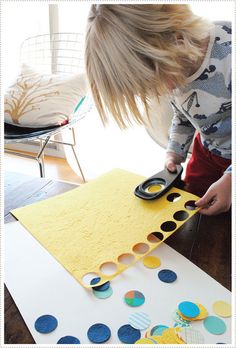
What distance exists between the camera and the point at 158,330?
1.23ft

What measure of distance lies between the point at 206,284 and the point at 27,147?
1.96 metres

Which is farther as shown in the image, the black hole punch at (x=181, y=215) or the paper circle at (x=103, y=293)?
the black hole punch at (x=181, y=215)

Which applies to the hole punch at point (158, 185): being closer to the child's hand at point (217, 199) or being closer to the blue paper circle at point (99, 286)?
the child's hand at point (217, 199)

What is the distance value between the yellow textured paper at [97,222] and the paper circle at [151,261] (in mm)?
12

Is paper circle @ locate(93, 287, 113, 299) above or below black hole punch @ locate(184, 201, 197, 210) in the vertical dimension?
below

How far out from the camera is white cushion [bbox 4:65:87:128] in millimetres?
1245

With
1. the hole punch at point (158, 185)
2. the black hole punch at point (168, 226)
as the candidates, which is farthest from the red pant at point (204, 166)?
the black hole punch at point (168, 226)

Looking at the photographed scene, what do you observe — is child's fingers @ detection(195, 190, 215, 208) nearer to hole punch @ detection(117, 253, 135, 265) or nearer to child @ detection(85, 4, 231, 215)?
child @ detection(85, 4, 231, 215)

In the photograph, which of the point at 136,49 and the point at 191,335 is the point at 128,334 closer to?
the point at 191,335

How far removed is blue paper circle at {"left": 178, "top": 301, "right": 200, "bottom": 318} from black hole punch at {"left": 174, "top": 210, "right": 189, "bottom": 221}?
0.51 ft

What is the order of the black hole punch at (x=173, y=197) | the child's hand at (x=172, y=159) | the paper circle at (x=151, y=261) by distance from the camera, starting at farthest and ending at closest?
1. the child's hand at (x=172, y=159)
2. the black hole punch at (x=173, y=197)
3. the paper circle at (x=151, y=261)

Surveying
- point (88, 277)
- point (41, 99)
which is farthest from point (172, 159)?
point (41, 99)

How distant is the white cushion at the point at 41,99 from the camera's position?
49.0 inches

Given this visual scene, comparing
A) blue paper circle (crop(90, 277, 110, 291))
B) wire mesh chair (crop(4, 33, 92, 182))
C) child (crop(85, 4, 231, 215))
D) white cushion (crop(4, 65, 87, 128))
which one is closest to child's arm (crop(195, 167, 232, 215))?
child (crop(85, 4, 231, 215))
